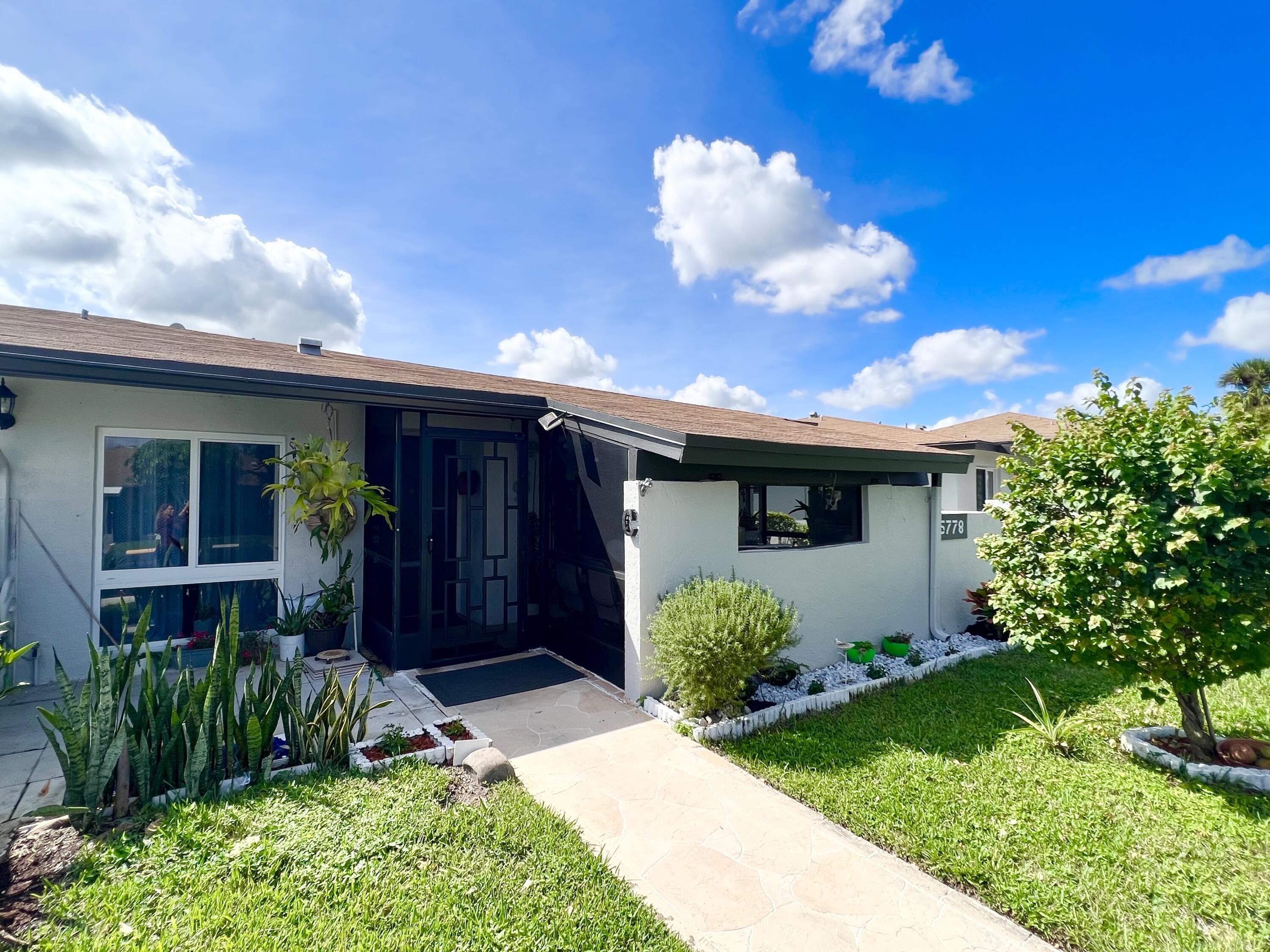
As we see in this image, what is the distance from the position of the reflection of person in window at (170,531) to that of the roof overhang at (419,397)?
2.02 m

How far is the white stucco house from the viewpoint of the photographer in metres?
5.85

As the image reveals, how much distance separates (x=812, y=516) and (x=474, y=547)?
472 cm

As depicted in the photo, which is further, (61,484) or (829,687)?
(829,687)

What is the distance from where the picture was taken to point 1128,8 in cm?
756

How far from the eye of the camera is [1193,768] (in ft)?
14.4

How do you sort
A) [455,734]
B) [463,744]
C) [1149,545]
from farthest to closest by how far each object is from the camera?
[455,734] < [463,744] < [1149,545]

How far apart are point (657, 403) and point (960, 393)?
23.9 m

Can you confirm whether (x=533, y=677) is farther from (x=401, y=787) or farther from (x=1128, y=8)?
(x=1128, y=8)

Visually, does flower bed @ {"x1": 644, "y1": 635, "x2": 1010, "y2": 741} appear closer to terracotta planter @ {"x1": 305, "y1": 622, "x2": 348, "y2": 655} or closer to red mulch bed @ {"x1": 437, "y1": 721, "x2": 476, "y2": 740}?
red mulch bed @ {"x1": 437, "y1": 721, "x2": 476, "y2": 740}

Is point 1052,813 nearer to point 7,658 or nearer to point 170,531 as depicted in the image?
point 7,658

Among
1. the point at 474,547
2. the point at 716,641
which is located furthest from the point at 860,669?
the point at 474,547

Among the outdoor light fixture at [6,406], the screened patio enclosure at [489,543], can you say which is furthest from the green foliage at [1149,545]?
the outdoor light fixture at [6,406]

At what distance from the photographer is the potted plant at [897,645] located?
25.2 ft

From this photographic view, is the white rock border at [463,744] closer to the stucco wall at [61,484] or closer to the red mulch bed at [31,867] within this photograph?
the red mulch bed at [31,867]
